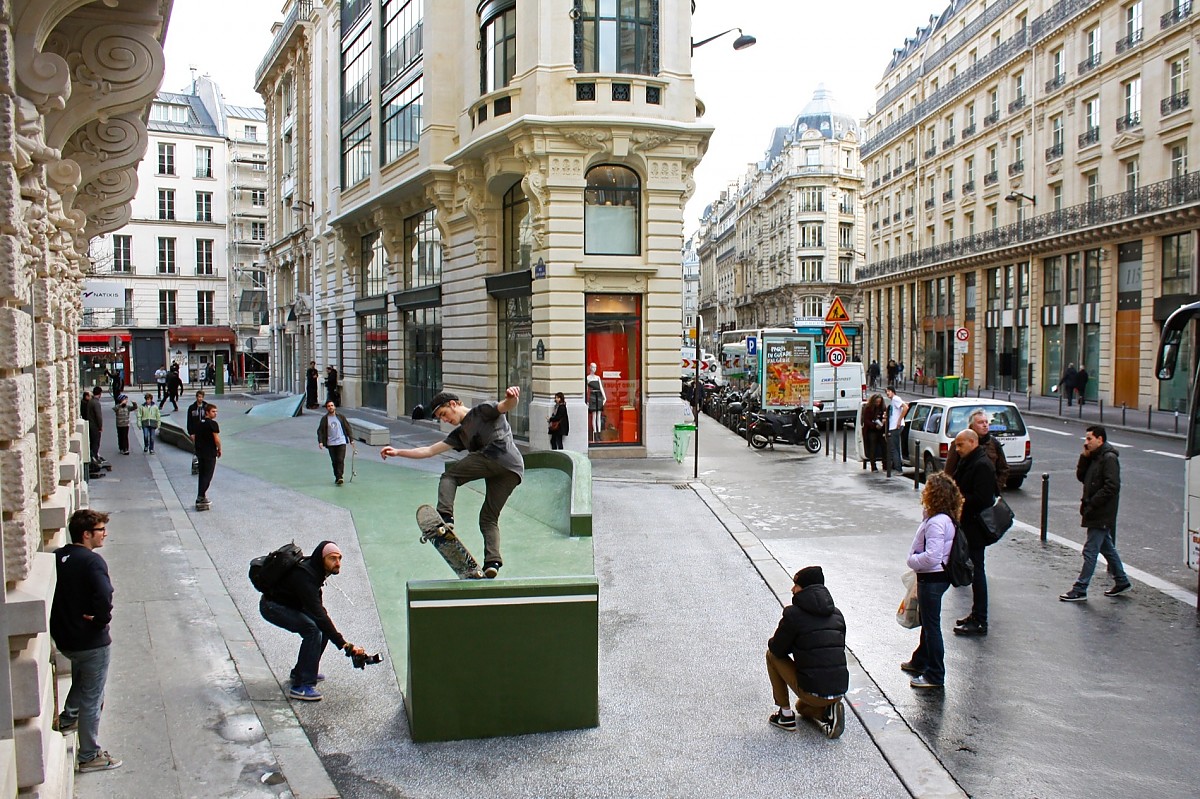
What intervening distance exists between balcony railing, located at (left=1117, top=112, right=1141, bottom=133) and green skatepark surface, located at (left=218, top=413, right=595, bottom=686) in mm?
32899

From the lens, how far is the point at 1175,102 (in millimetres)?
36219

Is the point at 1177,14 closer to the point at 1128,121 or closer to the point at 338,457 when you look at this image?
the point at 1128,121

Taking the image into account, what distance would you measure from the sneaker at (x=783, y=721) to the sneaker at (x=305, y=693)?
10.6 feet

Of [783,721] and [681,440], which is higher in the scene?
[681,440]

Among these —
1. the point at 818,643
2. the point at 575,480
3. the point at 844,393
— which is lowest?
the point at 818,643

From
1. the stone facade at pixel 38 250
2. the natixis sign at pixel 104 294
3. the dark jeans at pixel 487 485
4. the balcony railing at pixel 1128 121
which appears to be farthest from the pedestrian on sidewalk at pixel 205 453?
the balcony railing at pixel 1128 121

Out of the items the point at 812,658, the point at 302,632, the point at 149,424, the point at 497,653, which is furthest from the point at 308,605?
the point at 149,424

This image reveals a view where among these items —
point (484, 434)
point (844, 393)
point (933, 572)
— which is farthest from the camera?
point (844, 393)

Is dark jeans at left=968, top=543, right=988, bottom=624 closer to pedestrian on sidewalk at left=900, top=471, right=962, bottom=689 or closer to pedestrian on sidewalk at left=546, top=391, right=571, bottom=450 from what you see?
pedestrian on sidewalk at left=900, top=471, right=962, bottom=689

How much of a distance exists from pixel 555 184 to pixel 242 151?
2109 inches

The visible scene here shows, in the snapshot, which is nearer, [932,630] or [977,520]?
[932,630]

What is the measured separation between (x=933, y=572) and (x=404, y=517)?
8.44 meters

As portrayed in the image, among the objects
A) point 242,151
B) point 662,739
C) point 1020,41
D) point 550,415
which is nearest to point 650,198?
point 550,415

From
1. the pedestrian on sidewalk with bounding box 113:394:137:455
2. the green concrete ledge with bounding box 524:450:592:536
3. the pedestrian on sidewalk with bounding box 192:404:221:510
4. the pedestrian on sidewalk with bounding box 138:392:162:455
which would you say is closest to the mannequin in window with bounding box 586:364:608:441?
the green concrete ledge with bounding box 524:450:592:536
